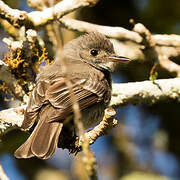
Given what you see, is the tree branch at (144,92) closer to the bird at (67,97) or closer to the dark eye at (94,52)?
the bird at (67,97)

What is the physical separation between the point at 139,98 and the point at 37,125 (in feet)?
5.39

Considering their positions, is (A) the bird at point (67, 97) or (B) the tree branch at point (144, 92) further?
(B) the tree branch at point (144, 92)

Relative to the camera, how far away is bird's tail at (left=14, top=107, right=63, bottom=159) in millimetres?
4055

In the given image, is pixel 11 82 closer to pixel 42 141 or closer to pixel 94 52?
pixel 94 52

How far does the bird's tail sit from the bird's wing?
78 millimetres

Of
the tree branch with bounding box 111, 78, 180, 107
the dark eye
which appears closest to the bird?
the dark eye

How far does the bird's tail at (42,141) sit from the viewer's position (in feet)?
13.3

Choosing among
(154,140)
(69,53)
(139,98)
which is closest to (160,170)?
(154,140)

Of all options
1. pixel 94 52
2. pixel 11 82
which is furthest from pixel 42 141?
pixel 94 52

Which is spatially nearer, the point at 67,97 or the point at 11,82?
the point at 67,97

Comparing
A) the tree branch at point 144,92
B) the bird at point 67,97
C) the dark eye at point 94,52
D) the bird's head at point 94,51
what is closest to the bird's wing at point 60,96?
the bird at point 67,97

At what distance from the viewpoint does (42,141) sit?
13.7ft

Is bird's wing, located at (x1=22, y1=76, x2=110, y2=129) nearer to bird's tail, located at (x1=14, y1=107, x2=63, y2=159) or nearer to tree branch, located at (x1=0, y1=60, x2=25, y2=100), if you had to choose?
bird's tail, located at (x1=14, y1=107, x2=63, y2=159)

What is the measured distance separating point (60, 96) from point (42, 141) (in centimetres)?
53
